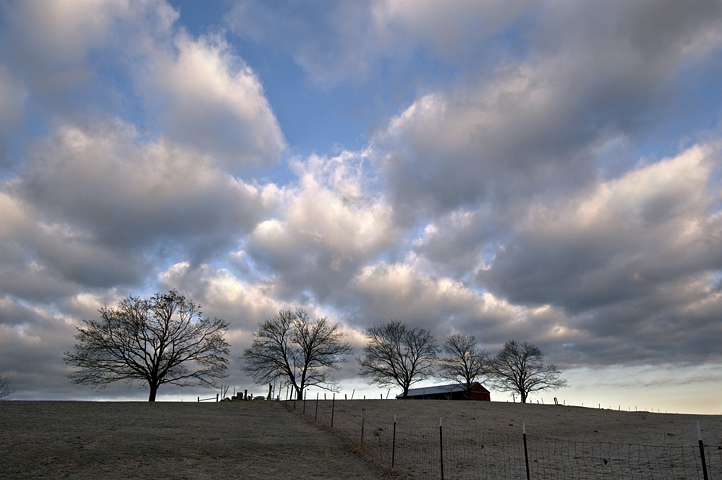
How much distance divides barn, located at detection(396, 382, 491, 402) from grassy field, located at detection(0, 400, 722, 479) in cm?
4330

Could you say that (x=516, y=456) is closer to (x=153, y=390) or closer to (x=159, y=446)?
(x=159, y=446)

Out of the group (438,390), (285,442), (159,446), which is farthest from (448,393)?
(159,446)

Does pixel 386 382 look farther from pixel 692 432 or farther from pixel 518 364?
pixel 692 432

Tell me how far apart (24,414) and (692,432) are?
146ft

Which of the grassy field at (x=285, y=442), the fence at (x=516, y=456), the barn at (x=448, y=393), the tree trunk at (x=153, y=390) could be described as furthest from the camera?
the barn at (x=448, y=393)

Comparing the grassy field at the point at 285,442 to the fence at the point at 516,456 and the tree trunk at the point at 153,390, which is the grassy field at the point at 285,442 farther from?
the tree trunk at the point at 153,390

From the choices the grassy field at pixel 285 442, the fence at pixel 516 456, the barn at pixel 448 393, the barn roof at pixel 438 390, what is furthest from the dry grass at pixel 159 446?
the barn at pixel 448 393

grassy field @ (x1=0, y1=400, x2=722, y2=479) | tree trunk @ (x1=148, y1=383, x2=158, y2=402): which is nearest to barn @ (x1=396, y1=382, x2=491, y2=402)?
grassy field @ (x1=0, y1=400, x2=722, y2=479)

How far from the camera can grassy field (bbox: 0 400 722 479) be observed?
61.3 feet

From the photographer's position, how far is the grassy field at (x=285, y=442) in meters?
18.7

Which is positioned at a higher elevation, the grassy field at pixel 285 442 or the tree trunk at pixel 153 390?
the tree trunk at pixel 153 390

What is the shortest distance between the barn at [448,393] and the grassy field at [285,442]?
43.3 metres

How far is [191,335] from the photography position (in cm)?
4853

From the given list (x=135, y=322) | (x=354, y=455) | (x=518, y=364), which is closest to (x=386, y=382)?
(x=518, y=364)
